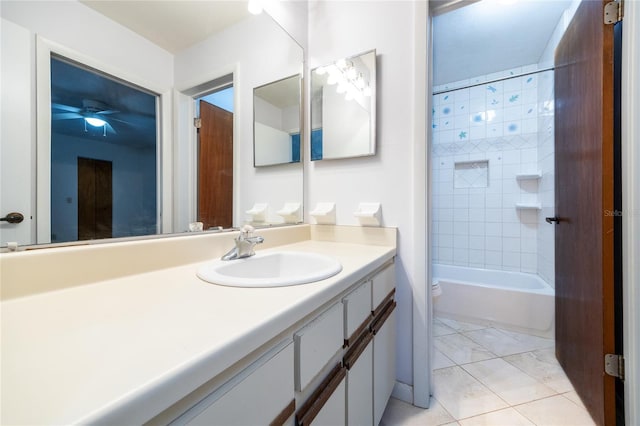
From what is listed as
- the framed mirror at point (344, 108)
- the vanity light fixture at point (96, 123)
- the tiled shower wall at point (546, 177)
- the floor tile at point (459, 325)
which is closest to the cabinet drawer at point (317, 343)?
the vanity light fixture at point (96, 123)

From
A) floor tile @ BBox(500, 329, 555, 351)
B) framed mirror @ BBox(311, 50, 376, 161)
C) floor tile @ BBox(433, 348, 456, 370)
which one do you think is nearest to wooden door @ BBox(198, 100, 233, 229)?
framed mirror @ BBox(311, 50, 376, 161)

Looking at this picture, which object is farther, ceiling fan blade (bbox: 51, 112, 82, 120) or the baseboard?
the baseboard

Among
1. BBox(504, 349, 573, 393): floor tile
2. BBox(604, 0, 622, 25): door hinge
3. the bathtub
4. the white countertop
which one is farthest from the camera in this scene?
the bathtub

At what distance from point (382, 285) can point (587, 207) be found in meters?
1.08

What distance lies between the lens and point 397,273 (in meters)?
1.31

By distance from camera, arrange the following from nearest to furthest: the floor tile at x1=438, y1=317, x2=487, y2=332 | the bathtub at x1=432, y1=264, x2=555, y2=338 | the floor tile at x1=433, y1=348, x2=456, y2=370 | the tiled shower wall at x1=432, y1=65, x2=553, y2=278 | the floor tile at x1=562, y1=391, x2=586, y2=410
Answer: the floor tile at x1=562, y1=391, x2=586, y2=410, the floor tile at x1=433, y1=348, x2=456, y2=370, the bathtub at x1=432, y1=264, x2=555, y2=338, the floor tile at x1=438, y1=317, x2=487, y2=332, the tiled shower wall at x1=432, y1=65, x2=553, y2=278

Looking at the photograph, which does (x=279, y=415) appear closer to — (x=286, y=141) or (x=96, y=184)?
(x=96, y=184)

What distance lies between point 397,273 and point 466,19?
78.4 inches

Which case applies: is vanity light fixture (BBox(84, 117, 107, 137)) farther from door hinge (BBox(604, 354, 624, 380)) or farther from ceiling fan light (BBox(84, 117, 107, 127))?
door hinge (BBox(604, 354, 624, 380))

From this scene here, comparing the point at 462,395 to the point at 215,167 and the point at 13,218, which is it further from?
the point at 13,218

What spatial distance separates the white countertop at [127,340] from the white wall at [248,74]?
48 cm

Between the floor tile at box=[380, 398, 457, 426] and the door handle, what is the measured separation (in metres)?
1.44

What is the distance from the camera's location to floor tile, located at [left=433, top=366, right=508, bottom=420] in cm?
125

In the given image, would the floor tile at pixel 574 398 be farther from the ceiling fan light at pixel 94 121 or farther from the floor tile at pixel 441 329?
the ceiling fan light at pixel 94 121
